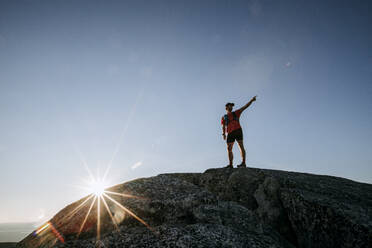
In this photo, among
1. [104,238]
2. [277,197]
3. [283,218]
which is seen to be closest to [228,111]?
[277,197]

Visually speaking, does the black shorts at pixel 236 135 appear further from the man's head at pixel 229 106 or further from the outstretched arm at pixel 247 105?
the man's head at pixel 229 106

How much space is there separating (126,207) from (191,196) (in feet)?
6.14

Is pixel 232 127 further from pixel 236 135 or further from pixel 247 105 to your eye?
pixel 247 105

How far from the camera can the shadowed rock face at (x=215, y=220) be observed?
424cm

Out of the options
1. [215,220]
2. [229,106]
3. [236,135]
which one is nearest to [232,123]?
[236,135]

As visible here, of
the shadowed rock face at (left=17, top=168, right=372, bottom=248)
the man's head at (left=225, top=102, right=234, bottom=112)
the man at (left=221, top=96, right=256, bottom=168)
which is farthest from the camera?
the man's head at (left=225, top=102, right=234, bottom=112)

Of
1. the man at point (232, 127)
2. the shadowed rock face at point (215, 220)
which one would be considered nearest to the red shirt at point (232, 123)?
the man at point (232, 127)

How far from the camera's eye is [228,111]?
1215 cm

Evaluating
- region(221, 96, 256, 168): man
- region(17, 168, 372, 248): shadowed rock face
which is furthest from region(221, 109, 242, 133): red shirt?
region(17, 168, 372, 248): shadowed rock face

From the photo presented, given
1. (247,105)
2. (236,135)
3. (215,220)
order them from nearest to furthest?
1. (215,220)
2. (236,135)
3. (247,105)

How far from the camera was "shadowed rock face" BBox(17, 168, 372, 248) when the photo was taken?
4.24 metres

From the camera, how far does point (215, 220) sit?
506 cm

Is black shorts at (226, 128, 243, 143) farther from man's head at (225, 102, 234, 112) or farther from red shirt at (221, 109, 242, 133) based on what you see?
man's head at (225, 102, 234, 112)

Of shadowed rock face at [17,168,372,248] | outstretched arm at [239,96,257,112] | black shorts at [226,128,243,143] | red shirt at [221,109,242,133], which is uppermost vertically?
outstretched arm at [239,96,257,112]
